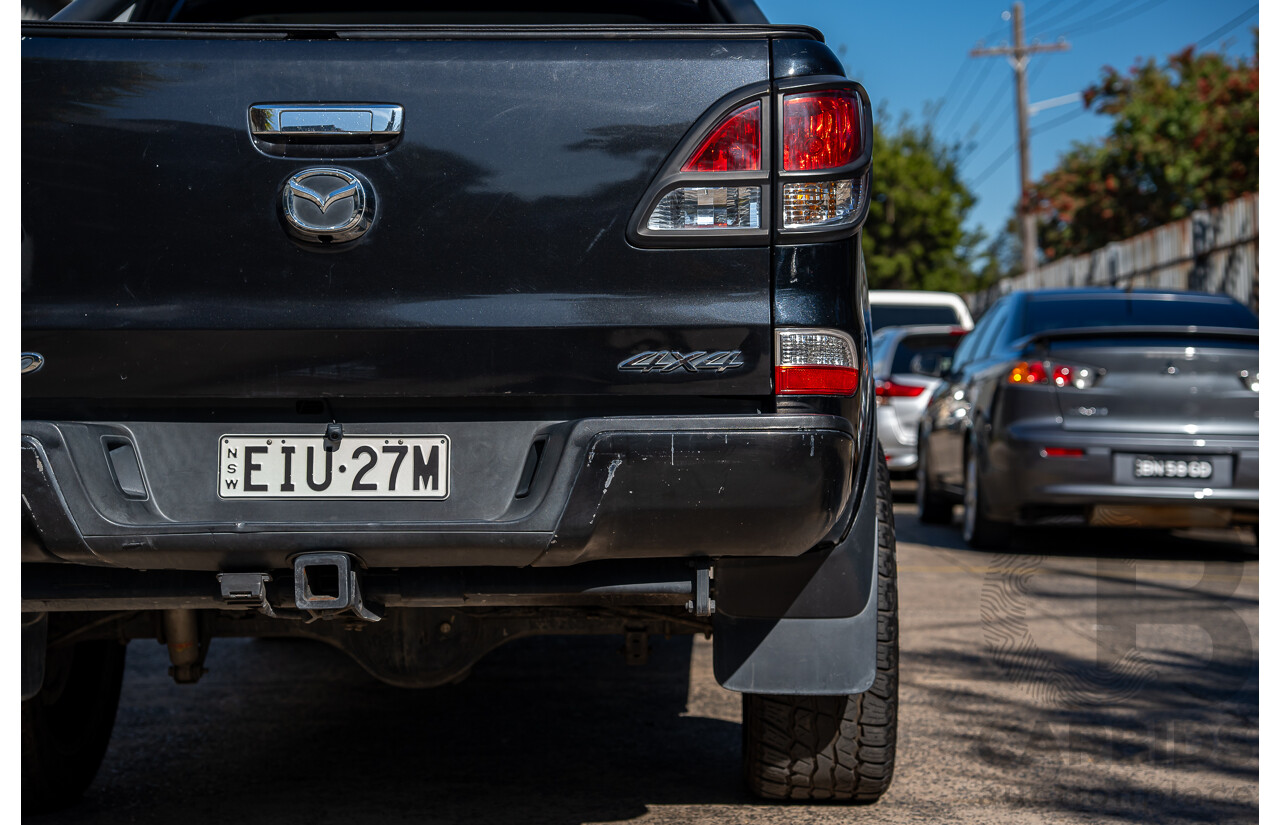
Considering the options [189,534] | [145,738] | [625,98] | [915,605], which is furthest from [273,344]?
[915,605]

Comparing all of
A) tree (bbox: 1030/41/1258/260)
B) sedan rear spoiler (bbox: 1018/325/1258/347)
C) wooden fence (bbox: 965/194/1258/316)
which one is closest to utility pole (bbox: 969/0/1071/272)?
tree (bbox: 1030/41/1258/260)

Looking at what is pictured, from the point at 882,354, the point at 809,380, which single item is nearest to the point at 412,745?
the point at 809,380

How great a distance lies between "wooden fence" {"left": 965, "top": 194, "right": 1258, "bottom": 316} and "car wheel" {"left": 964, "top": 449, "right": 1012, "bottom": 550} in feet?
7.44

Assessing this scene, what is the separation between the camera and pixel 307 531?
2375 millimetres

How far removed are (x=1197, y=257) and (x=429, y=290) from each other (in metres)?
11.7

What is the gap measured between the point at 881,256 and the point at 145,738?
1588 inches

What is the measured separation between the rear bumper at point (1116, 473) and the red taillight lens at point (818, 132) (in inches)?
198

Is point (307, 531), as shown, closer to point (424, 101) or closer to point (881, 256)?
point (424, 101)

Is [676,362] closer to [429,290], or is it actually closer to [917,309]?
[429,290]

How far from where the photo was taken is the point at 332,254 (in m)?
2.42

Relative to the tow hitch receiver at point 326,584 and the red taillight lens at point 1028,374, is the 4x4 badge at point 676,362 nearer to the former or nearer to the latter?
the tow hitch receiver at point 326,584

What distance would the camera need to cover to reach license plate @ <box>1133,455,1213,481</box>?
6949mm

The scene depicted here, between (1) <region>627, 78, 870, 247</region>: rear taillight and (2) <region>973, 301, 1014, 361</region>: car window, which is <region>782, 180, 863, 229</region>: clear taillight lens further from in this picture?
(2) <region>973, 301, 1014, 361</region>: car window

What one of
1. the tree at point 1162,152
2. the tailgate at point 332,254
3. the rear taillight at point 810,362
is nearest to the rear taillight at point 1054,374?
the rear taillight at point 810,362
